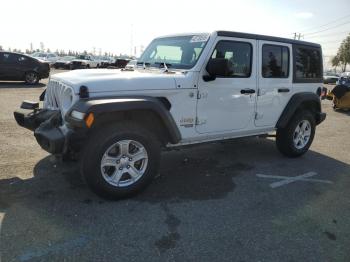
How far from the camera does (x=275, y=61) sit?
5441 mm

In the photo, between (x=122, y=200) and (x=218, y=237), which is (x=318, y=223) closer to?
(x=218, y=237)

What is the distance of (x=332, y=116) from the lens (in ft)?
38.1

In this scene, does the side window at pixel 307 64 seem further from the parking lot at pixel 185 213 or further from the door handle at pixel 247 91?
the parking lot at pixel 185 213

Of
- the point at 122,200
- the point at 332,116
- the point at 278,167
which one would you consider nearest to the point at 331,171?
the point at 278,167

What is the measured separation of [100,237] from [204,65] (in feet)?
7.94

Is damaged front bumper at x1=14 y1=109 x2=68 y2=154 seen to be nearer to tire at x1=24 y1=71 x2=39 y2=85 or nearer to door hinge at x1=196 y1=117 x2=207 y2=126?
door hinge at x1=196 y1=117 x2=207 y2=126

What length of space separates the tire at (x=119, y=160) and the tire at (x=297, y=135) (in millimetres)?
2718

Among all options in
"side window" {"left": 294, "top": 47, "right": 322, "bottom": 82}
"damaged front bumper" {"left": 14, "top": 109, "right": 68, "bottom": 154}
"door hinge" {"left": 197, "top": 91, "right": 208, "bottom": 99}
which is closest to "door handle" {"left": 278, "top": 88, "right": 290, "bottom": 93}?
"side window" {"left": 294, "top": 47, "right": 322, "bottom": 82}

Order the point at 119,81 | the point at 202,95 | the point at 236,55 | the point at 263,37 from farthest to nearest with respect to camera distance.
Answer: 1. the point at 263,37
2. the point at 236,55
3. the point at 202,95
4. the point at 119,81

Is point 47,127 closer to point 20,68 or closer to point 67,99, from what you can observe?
point 67,99

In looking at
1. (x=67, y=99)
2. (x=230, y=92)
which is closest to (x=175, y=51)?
(x=230, y=92)

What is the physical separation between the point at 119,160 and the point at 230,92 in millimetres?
1825

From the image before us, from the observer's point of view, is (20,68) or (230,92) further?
(20,68)

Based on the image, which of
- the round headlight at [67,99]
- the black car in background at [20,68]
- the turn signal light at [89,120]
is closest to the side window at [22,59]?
the black car in background at [20,68]
